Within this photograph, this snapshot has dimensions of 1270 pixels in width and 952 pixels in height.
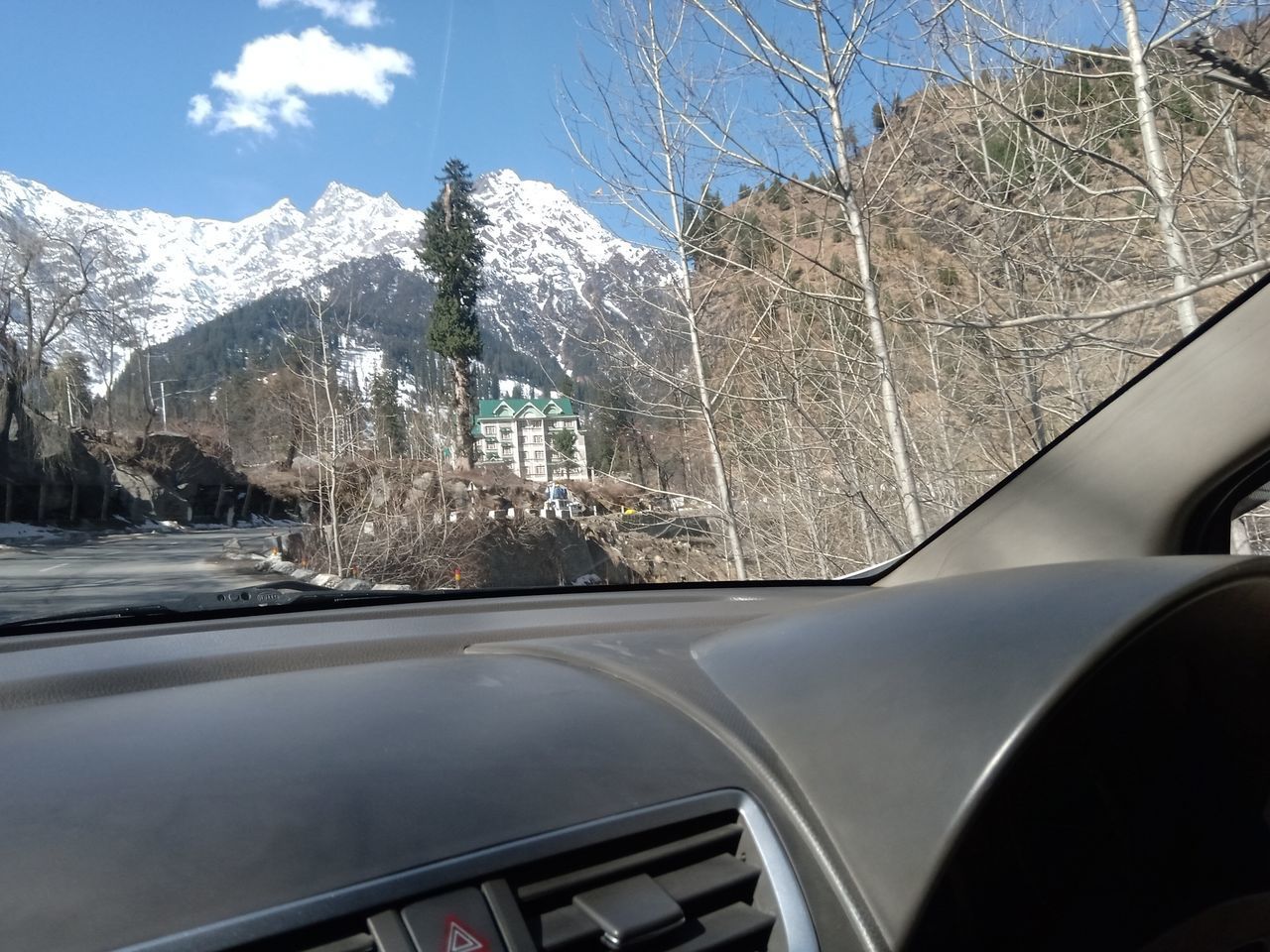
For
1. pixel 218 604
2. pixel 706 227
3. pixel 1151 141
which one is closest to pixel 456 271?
pixel 218 604

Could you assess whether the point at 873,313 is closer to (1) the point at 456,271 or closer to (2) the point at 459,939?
(1) the point at 456,271

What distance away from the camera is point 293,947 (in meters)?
1.29

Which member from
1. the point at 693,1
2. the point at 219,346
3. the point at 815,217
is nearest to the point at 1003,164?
the point at 815,217

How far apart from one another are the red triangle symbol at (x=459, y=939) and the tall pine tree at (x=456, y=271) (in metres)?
2.88

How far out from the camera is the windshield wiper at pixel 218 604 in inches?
99.5

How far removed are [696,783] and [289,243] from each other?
261 centimetres

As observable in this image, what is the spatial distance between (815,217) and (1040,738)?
673 cm

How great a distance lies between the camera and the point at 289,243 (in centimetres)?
352

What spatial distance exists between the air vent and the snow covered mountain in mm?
2332

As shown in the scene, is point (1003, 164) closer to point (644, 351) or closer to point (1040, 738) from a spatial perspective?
point (644, 351)

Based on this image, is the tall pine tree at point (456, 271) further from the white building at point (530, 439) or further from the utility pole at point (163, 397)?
the utility pole at point (163, 397)

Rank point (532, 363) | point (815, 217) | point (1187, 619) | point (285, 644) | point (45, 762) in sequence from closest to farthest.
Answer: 1. point (45, 762)
2. point (1187, 619)
3. point (285, 644)
4. point (532, 363)
5. point (815, 217)

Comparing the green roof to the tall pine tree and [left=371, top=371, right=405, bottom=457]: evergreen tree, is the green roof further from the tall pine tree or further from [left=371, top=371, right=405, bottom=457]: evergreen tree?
[left=371, top=371, right=405, bottom=457]: evergreen tree

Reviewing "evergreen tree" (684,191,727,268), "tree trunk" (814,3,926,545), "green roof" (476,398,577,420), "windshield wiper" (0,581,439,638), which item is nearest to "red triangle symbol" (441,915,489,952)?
"windshield wiper" (0,581,439,638)
